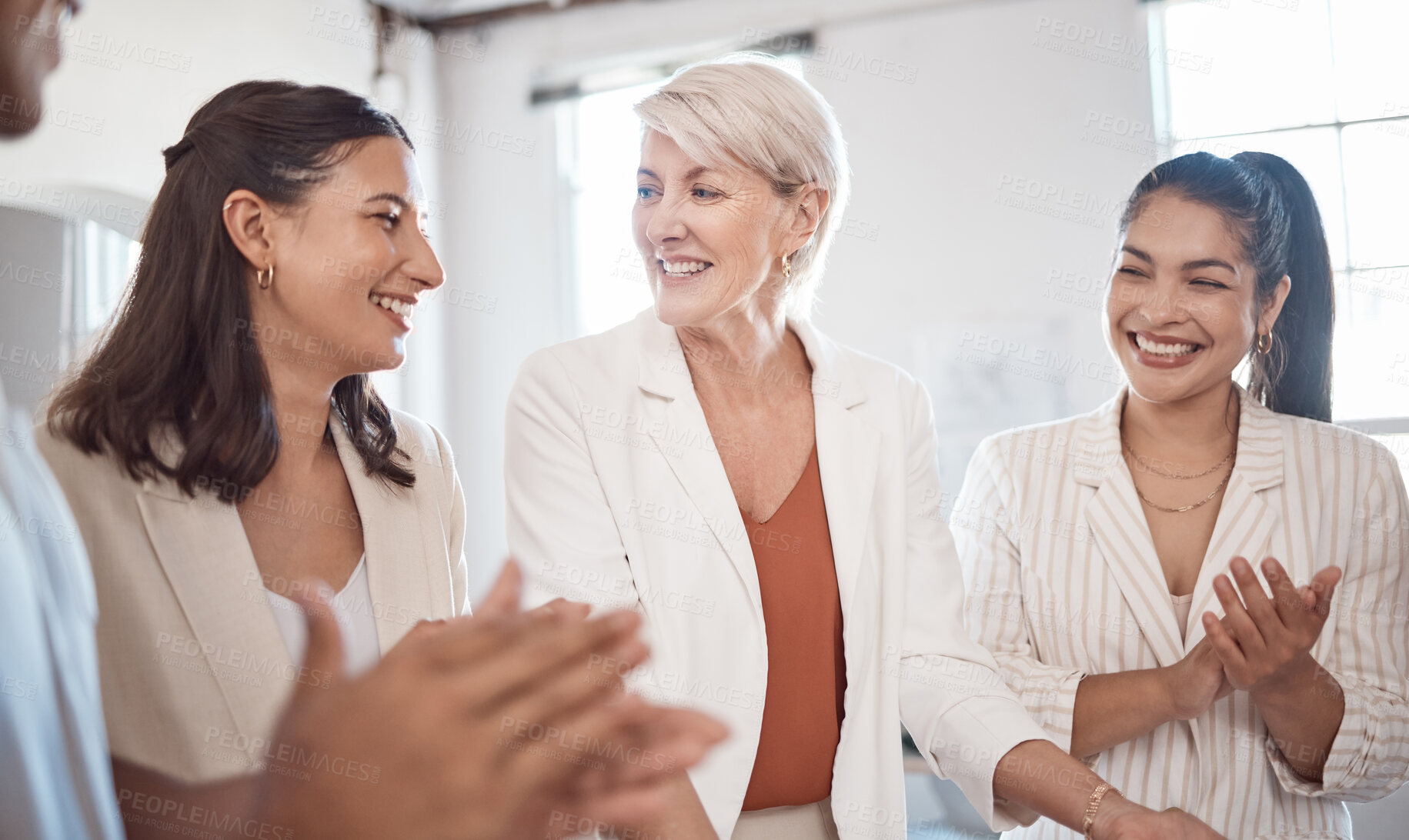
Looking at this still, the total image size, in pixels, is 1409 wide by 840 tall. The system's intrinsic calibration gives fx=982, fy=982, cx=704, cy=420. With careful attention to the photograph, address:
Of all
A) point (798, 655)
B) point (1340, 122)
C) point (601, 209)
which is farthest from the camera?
point (601, 209)

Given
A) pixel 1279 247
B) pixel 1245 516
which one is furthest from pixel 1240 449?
pixel 1279 247

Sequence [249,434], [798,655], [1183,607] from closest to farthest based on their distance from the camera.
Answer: [249,434], [798,655], [1183,607]

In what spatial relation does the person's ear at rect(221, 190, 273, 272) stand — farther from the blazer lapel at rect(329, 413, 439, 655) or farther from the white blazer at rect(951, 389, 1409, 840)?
the white blazer at rect(951, 389, 1409, 840)

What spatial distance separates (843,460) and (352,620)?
874 mm

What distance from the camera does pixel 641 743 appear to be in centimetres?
77

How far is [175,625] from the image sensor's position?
4.12 ft

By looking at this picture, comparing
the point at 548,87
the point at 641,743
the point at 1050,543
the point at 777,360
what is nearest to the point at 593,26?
the point at 548,87

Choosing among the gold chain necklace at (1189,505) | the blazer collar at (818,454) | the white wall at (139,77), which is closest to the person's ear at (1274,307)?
the gold chain necklace at (1189,505)

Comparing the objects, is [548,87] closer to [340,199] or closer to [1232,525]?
[340,199]

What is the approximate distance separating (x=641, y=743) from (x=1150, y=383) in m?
1.42

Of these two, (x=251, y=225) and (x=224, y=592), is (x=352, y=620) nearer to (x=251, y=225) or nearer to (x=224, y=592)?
(x=224, y=592)

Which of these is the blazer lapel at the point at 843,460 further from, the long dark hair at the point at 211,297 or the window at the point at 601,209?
the window at the point at 601,209

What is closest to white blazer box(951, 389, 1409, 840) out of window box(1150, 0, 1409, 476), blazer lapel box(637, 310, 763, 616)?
blazer lapel box(637, 310, 763, 616)

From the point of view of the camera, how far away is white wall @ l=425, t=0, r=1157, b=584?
4.14 metres
